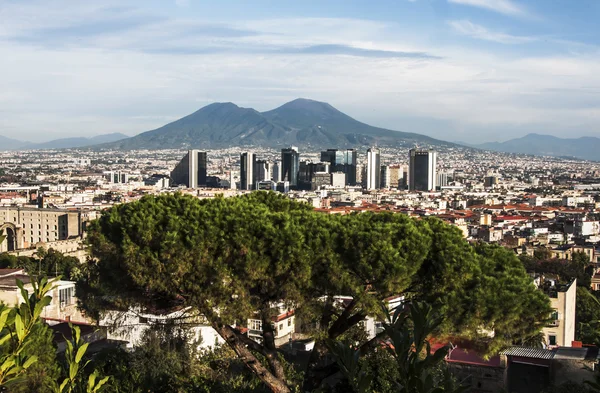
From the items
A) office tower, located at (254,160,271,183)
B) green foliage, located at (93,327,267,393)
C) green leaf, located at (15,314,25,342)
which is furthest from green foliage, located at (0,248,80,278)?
office tower, located at (254,160,271,183)

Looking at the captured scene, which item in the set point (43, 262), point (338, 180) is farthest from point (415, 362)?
point (338, 180)

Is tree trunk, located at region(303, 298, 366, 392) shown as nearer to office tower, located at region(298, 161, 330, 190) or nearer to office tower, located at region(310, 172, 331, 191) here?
office tower, located at region(310, 172, 331, 191)

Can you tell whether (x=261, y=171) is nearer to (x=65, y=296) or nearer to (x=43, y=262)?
(x=43, y=262)

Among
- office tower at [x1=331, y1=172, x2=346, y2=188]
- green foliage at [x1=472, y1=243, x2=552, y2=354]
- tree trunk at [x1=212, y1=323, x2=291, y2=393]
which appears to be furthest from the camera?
office tower at [x1=331, y1=172, x2=346, y2=188]

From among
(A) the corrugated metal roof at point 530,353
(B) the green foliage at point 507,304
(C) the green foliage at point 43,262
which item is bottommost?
(C) the green foliage at point 43,262

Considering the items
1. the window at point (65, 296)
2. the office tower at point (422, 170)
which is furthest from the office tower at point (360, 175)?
the window at point (65, 296)

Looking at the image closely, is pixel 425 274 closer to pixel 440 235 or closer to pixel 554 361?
pixel 440 235

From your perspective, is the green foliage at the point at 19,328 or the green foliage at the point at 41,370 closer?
the green foliage at the point at 19,328

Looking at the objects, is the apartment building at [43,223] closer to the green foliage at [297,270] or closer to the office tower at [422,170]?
the green foliage at [297,270]
